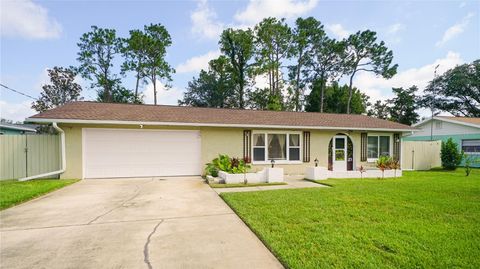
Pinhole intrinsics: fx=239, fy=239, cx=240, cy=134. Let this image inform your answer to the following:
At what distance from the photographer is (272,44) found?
86.7 ft

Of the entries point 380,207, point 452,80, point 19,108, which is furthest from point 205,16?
point 452,80

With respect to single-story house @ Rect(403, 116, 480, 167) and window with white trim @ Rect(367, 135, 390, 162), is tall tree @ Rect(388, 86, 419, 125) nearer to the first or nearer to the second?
single-story house @ Rect(403, 116, 480, 167)

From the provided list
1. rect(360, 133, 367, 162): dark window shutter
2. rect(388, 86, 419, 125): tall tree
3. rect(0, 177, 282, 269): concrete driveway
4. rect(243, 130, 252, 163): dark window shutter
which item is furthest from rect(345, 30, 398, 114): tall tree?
rect(0, 177, 282, 269): concrete driveway

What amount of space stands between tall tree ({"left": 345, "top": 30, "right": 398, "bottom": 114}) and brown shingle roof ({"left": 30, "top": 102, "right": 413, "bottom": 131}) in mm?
16544

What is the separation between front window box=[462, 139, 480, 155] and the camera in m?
16.4

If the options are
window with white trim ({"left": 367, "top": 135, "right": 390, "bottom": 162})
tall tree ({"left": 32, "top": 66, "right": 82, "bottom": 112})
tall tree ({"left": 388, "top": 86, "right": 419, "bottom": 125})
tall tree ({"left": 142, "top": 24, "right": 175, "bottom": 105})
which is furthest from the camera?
tall tree ({"left": 388, "top": 86, "right": 419, "bottom": 125})

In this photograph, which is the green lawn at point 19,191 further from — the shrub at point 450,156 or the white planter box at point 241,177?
the shrub at point 450,156

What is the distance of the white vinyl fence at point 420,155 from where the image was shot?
46.9 ft

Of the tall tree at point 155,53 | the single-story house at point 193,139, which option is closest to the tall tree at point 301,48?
the tall tree at point 155,53

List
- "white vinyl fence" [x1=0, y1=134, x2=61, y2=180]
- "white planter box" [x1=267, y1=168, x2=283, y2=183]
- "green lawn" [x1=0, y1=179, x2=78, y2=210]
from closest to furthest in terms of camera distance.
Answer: "green lawn" [x1=0, y1=179, x2=78, y2=210], "white vinyl fence" [x1=0, y1=134, x2=61, y2=180], "white planter box" [x1=267, y1=168, x2=283, y2=183]

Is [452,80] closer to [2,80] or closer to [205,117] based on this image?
[205,117]

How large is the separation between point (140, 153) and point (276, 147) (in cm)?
619

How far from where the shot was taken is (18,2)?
31.0 feet

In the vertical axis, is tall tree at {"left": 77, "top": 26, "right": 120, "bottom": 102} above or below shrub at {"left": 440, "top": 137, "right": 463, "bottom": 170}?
above
